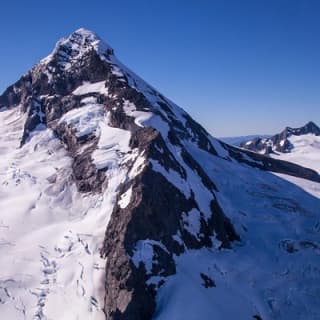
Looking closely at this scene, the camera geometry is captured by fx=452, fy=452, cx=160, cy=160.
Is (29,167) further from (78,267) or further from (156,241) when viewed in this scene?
(156,241)

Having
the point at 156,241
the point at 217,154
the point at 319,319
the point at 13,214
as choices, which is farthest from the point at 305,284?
the point at 217,154

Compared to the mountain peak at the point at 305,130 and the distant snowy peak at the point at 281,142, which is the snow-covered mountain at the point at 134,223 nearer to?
the distant snowy peak at the point at 281,142

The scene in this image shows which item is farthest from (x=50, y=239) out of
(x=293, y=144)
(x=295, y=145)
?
(x=293, y=144)

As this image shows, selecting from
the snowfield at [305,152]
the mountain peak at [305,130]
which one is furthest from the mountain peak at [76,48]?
the mountain peak at [305,130]

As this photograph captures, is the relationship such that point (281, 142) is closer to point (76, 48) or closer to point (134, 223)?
point (76, 48)

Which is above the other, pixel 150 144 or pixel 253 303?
pixel 150 144

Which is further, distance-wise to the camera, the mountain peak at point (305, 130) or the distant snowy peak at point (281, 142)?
the mountain peak at point (305, 130)
